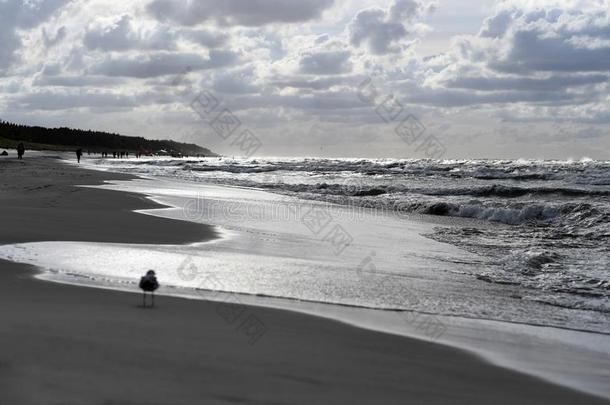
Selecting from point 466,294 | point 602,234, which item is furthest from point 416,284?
point 602,234

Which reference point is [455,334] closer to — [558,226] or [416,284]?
[416,284]

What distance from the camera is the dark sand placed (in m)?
4.02

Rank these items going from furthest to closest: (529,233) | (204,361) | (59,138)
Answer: (59,138)
(529,233)
(204,361)

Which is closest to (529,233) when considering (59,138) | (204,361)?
(204,361)

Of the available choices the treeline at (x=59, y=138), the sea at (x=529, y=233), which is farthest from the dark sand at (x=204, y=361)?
the treeline at (x=59, y=138)

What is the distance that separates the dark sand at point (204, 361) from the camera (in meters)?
4.02

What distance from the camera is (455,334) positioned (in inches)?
259

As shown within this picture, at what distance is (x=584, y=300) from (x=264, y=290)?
14.7 ft

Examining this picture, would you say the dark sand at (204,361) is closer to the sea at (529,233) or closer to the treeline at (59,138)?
the sea at (529,233)

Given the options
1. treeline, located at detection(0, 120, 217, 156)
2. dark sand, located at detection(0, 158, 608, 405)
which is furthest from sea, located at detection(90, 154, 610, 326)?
treeline, located at detection(0, 120, 217, 156)

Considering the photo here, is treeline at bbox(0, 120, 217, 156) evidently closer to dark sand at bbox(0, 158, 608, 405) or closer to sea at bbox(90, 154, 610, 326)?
sea at bbox(90, 154, 610, 326)

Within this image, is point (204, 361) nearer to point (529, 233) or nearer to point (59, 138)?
point (529, 233)

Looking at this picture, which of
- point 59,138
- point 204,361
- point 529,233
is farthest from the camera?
point 59,138

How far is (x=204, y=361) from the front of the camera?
464 cm
